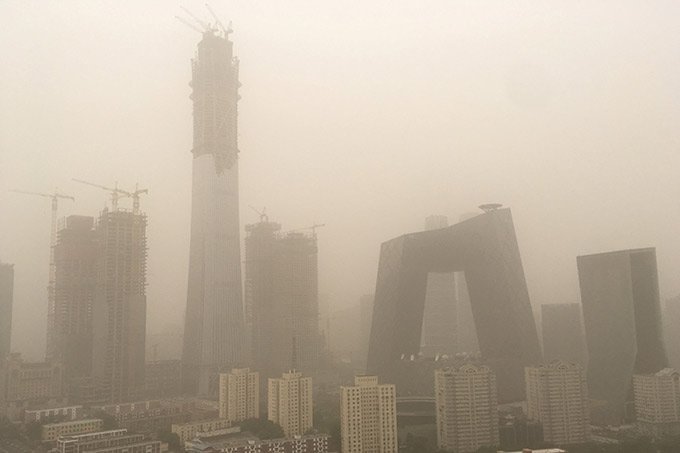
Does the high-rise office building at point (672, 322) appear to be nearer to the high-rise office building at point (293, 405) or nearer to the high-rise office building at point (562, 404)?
the high-rise office building at point (562, 404)

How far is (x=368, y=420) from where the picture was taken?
1636 cm

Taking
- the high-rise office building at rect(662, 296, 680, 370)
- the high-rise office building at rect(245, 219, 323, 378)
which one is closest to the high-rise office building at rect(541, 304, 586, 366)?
the high-rise office building at rect(662, 296, 680, 370)

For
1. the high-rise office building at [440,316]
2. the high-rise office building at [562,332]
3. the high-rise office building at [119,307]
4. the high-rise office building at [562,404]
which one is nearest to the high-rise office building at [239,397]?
the high-rise office building at [119,307]

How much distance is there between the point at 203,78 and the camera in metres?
30.4

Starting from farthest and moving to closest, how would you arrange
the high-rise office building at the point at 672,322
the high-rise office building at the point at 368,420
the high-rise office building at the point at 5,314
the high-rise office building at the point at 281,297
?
the high-rise office building at the point at 281,297 → the high-rise office building at the point at 672,322 → the high-rise office building at the point at 5,314 → the high-rise office building at the point at 368,420

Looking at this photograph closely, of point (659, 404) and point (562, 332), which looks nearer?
point (659, 404)

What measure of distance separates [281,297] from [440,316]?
1170 centimetres

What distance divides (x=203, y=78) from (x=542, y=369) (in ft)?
64.4

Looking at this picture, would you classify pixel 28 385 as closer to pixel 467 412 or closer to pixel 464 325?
pixel 467 412

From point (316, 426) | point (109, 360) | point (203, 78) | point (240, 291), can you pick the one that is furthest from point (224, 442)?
point (203, 78)

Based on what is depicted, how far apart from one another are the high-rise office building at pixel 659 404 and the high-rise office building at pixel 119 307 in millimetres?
17594

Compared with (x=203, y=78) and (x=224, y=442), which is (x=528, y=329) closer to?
(x=224, y=442)

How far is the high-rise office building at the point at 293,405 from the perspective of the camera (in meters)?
18.5

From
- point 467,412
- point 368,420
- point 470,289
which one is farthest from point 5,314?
point 470,289
